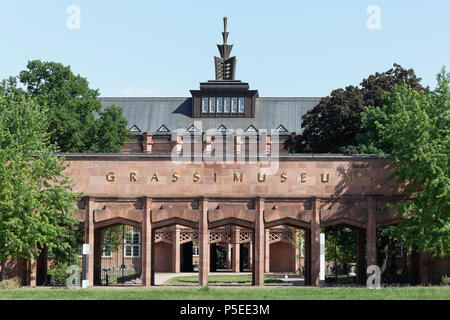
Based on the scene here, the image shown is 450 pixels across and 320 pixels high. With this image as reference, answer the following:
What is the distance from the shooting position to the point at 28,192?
3772 cm

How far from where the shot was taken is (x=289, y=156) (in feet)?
137

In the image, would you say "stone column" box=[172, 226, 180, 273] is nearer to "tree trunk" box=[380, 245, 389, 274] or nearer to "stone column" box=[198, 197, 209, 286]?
"tree trunk" box=[380, 245, 389, 274]

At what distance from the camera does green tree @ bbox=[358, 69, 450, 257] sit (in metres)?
38.0

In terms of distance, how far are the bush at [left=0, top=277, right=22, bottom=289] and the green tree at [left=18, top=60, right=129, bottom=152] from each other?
94.9ft

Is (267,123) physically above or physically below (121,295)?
above

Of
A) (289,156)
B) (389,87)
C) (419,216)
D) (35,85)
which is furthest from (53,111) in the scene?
(419,216)

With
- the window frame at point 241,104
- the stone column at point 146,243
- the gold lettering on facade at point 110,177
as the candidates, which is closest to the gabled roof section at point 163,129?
the window frame at point 241,104

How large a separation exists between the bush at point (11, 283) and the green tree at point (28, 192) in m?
1.09

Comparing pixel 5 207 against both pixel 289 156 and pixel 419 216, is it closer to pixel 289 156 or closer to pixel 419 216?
pixel 289 156

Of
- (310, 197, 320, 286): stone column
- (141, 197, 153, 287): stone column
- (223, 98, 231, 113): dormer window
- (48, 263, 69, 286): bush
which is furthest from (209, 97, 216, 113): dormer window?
(310, 197, 320, 286): stone column

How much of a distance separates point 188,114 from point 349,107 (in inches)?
1886

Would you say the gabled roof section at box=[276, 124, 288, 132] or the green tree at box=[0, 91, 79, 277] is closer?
the green tree at box=[0, 91, 79, 277]

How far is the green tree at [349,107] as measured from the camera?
58.8 m

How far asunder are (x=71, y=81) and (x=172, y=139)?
3253 centimetres
